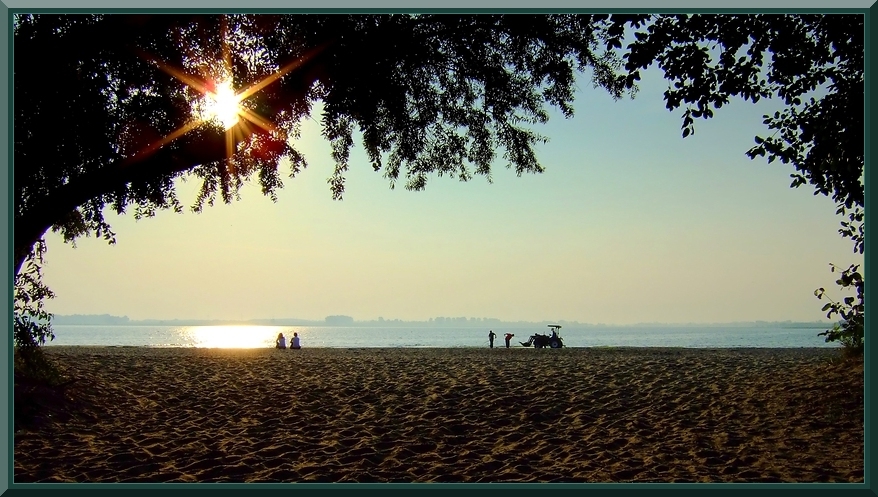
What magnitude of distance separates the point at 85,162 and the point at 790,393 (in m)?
13.0

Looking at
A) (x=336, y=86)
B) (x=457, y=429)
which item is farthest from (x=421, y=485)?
(x=336, y=86)

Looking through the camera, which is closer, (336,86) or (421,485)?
(421,485)

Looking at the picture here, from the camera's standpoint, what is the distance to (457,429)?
9.01 metres

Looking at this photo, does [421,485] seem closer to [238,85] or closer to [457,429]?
[457,429]

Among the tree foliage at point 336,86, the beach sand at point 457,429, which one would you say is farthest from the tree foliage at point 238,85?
the beach sand at point 457,429

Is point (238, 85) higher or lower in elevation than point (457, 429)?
higher

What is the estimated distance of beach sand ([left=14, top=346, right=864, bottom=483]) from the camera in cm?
686

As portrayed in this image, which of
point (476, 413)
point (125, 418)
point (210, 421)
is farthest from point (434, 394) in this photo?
point (125, 418)

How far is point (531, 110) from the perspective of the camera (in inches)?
494

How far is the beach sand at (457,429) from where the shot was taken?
270 inches

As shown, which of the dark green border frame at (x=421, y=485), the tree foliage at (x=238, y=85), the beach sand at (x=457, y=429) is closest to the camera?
the dark green border frame at (x=421, y=485)

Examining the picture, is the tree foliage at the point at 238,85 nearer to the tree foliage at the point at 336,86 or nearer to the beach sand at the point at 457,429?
the tree foliage at the point at 336,86

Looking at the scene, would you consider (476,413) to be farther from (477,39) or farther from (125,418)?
(477,39)

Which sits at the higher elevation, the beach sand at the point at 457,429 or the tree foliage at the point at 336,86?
the tree foliage at the point at 336,86
